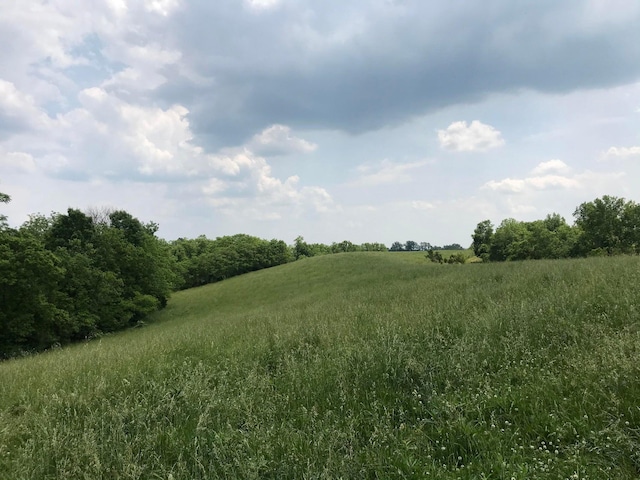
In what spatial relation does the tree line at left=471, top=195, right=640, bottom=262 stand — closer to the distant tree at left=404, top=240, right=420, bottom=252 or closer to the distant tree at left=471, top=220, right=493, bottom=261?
the distant tree at left=471, top=220, right=493, bottom=261

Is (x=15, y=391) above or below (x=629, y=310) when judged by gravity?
below

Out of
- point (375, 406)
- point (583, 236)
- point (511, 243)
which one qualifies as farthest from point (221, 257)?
point (375, 406)

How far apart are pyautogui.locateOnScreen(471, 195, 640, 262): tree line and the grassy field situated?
4870cm

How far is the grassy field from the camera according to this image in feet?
10.1

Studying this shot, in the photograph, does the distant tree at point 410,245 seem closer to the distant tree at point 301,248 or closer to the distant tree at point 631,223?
the distant tree at point 301,248

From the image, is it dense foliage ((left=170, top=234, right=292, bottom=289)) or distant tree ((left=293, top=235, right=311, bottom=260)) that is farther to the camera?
distant tree ((left=293, top=235, right=311, bottom=260))

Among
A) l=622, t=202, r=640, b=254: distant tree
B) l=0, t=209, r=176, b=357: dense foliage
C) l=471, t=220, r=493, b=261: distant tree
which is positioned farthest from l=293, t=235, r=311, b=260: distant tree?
l=622, t=202, r=640, b=254: distant tree

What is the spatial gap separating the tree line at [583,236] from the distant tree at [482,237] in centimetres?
210

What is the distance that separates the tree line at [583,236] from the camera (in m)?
53.7

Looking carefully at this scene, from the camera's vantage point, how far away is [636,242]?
5241 centimetres

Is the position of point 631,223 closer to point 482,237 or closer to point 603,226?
point 603,226

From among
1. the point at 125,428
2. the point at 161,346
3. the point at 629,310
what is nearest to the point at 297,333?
the point at 161,346

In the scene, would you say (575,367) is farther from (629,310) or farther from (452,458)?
(629,310)

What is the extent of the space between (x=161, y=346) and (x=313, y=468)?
6343mm
